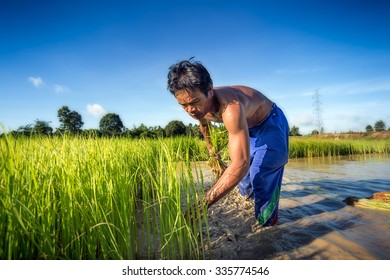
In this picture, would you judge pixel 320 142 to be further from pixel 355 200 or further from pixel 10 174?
pixel 10 174

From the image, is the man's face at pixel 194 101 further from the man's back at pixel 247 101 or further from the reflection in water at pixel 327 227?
A: the reflection in water at pixel 327 227

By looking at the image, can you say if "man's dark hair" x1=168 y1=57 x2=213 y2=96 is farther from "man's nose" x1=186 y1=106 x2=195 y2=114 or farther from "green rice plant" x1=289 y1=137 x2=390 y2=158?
"green rice plant" x1=289 y1=137 x2=390 y2=158

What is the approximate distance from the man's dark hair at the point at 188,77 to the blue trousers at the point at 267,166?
3.12 ft

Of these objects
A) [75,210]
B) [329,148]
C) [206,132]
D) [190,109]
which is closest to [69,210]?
[75,210]

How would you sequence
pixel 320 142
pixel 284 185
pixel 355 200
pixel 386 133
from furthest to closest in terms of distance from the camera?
pixel 386 133
pixel 320 142
pixel 284 185
pixel 355 200

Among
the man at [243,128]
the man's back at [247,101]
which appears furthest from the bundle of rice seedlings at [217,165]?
the man's back at [247,101]

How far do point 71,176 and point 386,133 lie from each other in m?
22.4

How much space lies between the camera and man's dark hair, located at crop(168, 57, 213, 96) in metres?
1.68

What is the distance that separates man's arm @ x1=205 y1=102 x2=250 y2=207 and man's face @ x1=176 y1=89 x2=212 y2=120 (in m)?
0.17

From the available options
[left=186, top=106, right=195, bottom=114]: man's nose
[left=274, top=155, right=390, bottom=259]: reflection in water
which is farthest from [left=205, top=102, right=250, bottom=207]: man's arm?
[left=274, top=155, right=390, bottom=259]: reflection in water

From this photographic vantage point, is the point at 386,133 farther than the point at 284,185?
Yes

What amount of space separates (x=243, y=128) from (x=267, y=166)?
2.78 feet
